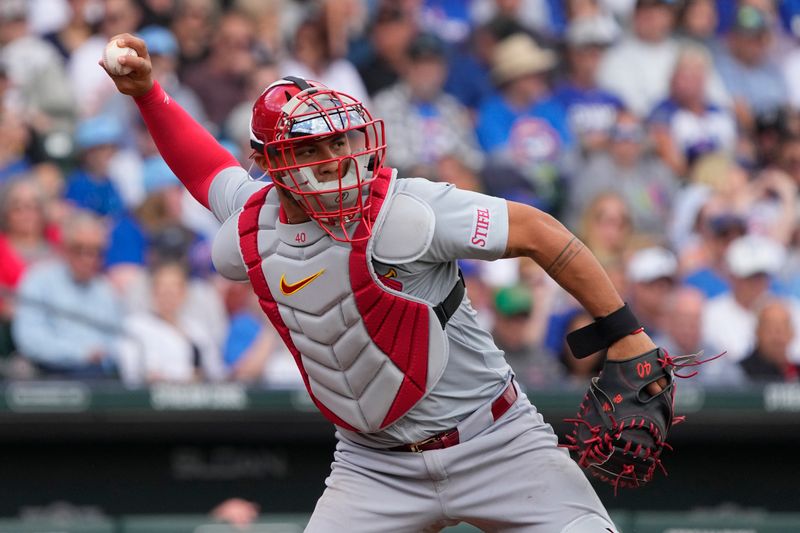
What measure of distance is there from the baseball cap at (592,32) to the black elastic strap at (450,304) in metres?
6.93

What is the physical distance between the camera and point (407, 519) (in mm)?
4172

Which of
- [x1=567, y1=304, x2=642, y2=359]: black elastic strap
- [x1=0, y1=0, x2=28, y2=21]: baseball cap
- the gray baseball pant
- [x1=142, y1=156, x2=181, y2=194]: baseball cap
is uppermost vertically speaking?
[x1=0, y1=0, x2=28, y2=21]: baseball cap

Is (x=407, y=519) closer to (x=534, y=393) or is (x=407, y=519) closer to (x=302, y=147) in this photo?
(x=302, y=147)

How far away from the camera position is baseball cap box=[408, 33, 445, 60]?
10.0m

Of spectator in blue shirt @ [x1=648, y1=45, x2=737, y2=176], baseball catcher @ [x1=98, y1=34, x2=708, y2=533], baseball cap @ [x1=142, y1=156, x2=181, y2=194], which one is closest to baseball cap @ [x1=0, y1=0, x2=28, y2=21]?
baseball cap @ [x1=142, y1=156, x2=181, y2=194]

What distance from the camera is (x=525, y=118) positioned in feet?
33.2

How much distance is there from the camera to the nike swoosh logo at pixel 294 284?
400cm

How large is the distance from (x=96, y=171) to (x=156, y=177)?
417mm

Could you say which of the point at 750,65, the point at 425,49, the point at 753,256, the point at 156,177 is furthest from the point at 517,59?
the point at 156,177

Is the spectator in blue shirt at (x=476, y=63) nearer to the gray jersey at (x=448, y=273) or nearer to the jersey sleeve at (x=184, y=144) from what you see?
the jersey sleeve at (x=184, y=144)

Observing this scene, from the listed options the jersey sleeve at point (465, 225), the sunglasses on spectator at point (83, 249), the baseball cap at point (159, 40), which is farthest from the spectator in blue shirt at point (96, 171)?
the jersey sleeve at point (465, 225)

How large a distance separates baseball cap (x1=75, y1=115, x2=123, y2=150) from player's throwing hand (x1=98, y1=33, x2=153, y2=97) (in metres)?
4.79

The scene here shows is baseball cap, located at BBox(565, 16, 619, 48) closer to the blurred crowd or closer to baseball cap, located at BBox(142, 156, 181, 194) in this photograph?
the blurred crowd

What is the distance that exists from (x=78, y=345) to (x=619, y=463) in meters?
4.26
